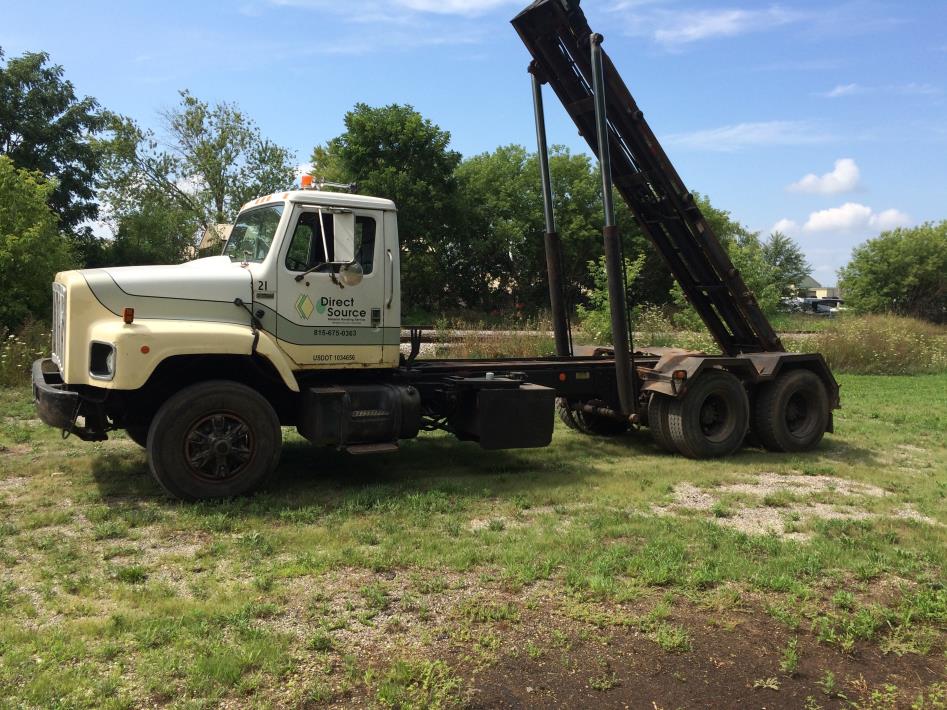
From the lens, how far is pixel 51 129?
31.0m

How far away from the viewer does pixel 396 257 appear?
7.30 metres

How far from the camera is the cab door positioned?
6.88m

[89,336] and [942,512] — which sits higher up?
[89,336]

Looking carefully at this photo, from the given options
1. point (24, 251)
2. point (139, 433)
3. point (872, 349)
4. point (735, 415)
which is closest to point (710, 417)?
point (735, 415)

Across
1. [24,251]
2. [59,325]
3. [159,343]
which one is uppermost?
[24,251]

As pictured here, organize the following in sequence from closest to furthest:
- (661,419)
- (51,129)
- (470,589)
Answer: (470,589), (661,419), (51,129)

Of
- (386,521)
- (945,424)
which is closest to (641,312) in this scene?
(945,424)

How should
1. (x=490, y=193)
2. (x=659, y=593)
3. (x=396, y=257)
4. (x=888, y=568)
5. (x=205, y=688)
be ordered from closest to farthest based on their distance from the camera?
1. (x=205, y=688)
2. (x=659, y=593)
3. (x=888, y=568)
4. (x=396, y=257)
5. (x=490, y=193)

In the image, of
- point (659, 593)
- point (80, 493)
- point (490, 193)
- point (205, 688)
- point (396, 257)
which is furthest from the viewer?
point (490, 193)

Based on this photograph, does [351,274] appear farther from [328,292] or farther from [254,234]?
[254,234]

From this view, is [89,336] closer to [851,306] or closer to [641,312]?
[641,312]

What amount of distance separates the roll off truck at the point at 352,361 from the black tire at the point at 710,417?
2 centimetres

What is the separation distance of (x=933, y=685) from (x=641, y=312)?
66.5 feet

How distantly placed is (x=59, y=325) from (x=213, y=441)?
1.85m
